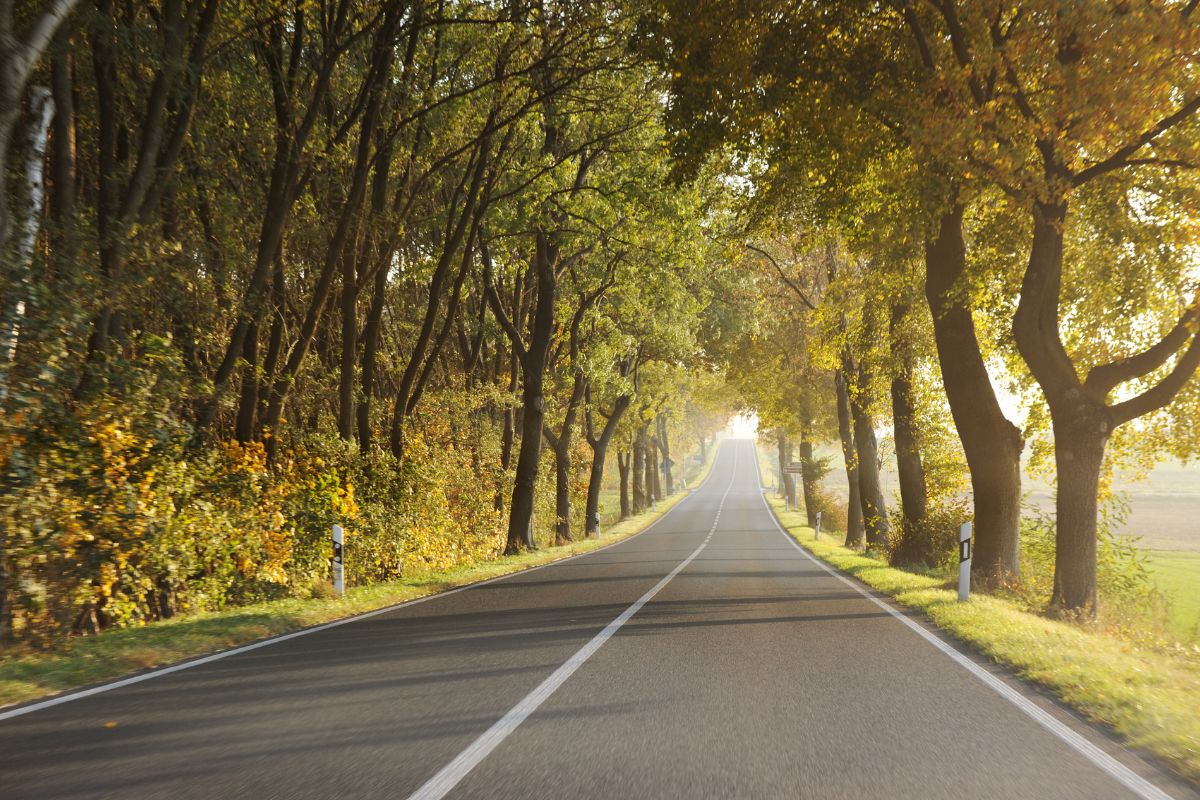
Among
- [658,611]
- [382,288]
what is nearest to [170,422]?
[658,611]

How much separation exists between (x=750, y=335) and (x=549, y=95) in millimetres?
19241

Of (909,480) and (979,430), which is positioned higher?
(979,430)

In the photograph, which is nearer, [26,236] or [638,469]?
[26,236]

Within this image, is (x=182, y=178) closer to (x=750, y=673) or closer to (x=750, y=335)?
(x=750, y=673)

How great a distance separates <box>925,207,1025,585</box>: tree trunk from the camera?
560 inches

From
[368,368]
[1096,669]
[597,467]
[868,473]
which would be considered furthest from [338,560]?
[597,467]

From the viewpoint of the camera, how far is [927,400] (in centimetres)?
2031

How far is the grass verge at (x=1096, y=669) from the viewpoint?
5281 mm

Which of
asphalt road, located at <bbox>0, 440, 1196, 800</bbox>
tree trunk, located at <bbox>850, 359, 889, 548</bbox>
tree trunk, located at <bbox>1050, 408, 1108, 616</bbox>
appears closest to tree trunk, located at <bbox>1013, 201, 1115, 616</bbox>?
tree trunk, located at <bbox>1050, 408, 1108, 616</bbox>

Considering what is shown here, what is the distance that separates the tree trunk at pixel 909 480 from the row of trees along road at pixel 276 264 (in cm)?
604

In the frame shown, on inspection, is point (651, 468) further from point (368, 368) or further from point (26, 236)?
point (26, 236)

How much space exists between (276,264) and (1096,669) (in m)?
13.5

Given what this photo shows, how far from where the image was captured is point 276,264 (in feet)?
50.8

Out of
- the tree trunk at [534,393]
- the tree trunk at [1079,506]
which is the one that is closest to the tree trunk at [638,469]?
the tree trunk at [534,393]
